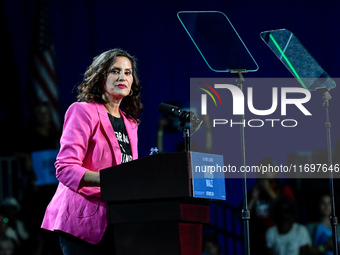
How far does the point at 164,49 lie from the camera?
5.29 meters

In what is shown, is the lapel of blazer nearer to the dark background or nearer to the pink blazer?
the pink blazer

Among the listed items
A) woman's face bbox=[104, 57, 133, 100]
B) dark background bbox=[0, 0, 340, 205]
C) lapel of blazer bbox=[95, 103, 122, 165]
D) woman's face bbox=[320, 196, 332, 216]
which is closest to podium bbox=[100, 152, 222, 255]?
lapel of blazer bbox=[95, 103, 122, 165]

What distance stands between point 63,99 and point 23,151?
2.41 ft

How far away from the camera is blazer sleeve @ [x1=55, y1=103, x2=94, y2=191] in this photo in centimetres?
185

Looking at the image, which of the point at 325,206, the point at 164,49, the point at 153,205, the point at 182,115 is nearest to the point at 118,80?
the point at 182,115

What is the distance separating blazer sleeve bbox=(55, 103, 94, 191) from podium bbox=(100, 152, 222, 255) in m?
0.15

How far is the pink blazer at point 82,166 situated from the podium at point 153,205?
0.15 metres

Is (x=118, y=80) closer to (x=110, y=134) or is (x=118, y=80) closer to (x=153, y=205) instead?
(x=110, y=134)

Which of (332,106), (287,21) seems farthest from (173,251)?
(287,21)

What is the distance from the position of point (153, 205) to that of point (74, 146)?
0.42 m

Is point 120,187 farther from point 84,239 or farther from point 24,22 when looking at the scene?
point 24,22

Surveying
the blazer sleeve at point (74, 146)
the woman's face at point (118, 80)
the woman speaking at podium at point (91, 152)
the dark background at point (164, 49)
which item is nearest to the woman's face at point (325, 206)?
the dark background at point (164, 49)

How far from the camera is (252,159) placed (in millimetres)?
4789

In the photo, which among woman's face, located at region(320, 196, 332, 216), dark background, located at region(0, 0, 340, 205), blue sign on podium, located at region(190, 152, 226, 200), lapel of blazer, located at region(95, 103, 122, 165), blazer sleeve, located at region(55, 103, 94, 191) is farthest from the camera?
dark background, located at region(0, 0, 340, 205)
